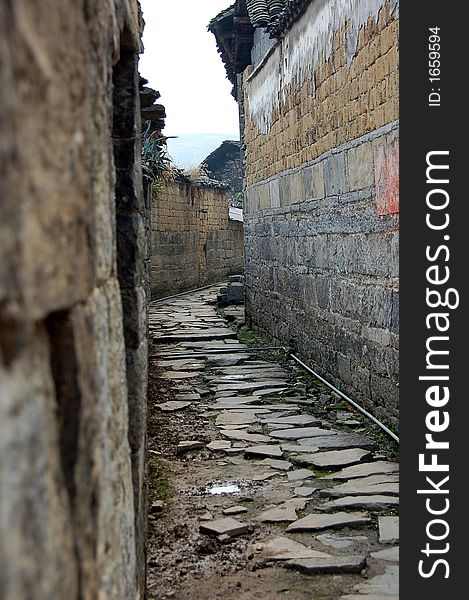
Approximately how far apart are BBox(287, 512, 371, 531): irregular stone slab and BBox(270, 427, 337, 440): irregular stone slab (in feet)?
5.93

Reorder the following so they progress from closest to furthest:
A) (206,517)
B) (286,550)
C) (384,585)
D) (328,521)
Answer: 1. (384,585)
2. (286,550)
3. (328,521)
4. (206,517)

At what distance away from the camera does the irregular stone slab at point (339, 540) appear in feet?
14.0

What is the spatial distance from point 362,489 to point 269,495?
0.55 meters

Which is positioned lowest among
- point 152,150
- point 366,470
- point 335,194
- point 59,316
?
point 366,470

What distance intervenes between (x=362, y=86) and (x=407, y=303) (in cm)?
318

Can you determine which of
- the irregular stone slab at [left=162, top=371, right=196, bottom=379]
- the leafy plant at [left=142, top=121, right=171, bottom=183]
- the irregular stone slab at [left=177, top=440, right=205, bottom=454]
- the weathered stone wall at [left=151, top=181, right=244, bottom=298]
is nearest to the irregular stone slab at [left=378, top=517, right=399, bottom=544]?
the irregular stone slab at [left=177, top=440, right=205, bottom=454]

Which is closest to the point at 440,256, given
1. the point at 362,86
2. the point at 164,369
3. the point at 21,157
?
the point at 362,86

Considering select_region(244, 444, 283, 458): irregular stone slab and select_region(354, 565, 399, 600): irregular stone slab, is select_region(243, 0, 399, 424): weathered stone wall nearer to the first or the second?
select_region(244, 444, 283, 458): irregular stone slab

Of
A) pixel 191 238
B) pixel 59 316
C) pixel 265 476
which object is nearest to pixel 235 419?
pixel 265 476

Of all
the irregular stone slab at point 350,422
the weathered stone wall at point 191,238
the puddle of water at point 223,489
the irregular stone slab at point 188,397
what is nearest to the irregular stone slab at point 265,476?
the puddle of water at point 223,489

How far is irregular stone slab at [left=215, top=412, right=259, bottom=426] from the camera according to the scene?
705 centimetres

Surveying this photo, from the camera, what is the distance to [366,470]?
5.50 m

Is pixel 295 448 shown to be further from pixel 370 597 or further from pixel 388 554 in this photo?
pixel 370 597

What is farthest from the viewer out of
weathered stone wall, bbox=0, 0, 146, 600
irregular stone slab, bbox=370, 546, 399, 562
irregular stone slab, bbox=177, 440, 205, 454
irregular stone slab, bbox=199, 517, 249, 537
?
Answer: irregular stone slab, bbox=177, 440, 205, 454
